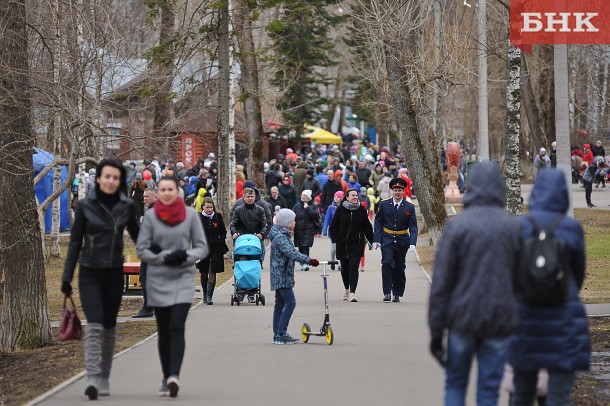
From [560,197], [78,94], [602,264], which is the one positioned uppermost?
[78,94]

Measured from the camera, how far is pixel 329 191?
35219 millimetres

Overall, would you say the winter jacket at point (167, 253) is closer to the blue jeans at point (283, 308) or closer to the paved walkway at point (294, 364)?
the paved walkway at point (294, 364)

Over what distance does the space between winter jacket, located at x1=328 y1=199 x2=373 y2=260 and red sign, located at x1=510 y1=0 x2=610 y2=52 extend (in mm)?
4888

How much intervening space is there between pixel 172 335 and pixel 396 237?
32.7 feet

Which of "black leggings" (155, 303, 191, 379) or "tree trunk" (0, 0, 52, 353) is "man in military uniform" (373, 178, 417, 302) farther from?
"black leggings" (155, 303, 191, 379)

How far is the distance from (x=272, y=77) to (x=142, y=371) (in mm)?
48102

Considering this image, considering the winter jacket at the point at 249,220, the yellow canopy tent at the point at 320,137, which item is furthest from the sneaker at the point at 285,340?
the yellow canopy tent at the point at 320,137

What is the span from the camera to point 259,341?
46.3 feet

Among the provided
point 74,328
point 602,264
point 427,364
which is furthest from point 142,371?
point 602,264

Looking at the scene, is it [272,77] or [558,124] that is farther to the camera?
[272,77]

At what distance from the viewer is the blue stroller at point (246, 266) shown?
720 inches

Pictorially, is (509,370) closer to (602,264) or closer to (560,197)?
(560,197)

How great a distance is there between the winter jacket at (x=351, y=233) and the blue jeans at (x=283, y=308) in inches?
216

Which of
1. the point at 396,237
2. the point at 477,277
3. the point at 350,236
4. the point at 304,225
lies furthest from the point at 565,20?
the point at 304,225
